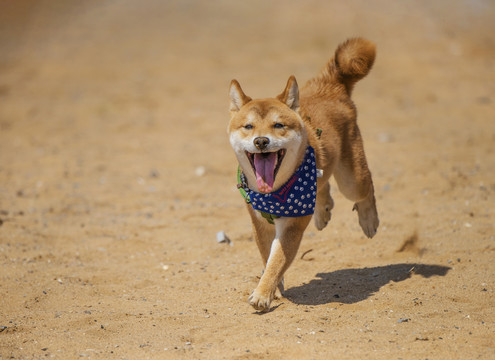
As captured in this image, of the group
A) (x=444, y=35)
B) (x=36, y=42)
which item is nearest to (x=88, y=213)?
(x=36, y=42)

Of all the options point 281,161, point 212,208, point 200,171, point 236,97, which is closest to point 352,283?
point 281,161

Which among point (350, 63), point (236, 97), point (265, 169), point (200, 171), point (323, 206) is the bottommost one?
point (200, 171)

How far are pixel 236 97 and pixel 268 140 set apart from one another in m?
0.71

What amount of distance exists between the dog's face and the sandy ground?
3.28 ft

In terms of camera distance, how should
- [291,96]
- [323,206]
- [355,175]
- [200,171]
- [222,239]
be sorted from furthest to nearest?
1. [200,171]
2. [222,239]
3. [323,206]
4. [355,175]
5. [291,96]

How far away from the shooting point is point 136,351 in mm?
3865

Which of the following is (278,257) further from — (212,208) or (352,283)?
(212,208)

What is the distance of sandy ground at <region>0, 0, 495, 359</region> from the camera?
13.6ft

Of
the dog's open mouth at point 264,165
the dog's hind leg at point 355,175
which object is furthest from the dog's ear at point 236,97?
the dog's hind leg at point 355,175

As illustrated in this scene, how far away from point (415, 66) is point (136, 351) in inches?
501

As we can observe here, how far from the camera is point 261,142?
170 inches

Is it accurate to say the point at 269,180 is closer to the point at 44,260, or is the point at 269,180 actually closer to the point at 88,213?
the point at 44,260

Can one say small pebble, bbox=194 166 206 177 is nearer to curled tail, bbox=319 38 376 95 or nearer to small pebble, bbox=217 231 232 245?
small pebble, bbox=217 231 232 245

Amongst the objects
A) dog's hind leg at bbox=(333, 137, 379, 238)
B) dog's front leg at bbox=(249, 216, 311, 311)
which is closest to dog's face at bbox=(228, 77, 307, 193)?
dog's front leg at bbox=(249, 216, 311, 311)
